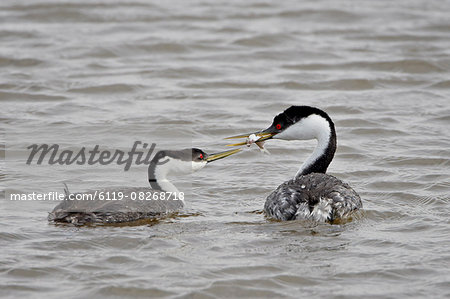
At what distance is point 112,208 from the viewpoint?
23.6ft

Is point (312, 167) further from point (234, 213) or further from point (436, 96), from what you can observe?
point (436, 96)

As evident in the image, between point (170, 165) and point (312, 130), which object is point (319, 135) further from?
point (170, 165)

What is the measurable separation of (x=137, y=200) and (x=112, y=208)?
317 millimetres

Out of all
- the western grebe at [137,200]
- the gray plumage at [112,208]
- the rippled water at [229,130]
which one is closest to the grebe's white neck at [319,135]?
the rippled water at [229,130]

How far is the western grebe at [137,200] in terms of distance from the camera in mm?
7070

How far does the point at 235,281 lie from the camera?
6.03 meters

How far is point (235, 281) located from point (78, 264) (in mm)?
1183

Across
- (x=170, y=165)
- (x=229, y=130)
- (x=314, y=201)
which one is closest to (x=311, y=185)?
(x=314, y=201)

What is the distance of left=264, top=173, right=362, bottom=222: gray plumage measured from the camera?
712cm

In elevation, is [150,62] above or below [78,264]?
above

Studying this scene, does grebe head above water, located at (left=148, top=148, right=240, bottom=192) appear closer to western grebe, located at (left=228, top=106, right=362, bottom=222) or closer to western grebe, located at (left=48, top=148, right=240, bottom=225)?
western grebe, located at (left=48, top=148, right=240, bottom=225)

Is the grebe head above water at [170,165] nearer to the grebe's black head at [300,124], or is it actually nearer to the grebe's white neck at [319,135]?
the grebe's black head at [300,124]

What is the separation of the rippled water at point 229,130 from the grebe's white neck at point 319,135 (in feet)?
1.81

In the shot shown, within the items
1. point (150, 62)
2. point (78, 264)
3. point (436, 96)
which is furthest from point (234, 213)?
point (150, 62)
